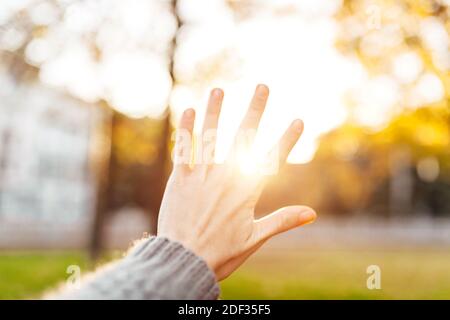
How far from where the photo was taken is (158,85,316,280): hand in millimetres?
1046

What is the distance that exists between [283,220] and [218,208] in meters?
0.11

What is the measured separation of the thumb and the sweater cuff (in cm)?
12

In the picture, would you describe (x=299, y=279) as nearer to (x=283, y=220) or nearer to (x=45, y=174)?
(x=283, y=220)

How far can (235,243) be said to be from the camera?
107cm

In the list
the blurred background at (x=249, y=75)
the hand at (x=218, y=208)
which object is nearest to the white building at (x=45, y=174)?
the blurred background at (x=249, y=75)

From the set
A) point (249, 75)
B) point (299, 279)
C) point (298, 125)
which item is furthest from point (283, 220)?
point (299, 279)

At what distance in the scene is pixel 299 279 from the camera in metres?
10.9

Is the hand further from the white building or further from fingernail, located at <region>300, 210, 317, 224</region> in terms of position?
the white building

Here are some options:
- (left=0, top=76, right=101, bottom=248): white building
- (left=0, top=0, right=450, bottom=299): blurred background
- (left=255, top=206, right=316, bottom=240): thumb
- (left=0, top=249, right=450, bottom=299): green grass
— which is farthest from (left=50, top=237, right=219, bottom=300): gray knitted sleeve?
(left=0, top=76, right=101, bottom=248): white building

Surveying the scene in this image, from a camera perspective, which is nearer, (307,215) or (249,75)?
(307,215)

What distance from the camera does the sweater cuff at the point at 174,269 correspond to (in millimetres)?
958

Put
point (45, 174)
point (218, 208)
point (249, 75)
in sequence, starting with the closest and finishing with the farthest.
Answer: point (218, 208) → point (249, 75) → point (45, 174)

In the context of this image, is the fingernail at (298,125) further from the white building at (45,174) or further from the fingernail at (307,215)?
the white building at (45,174)
